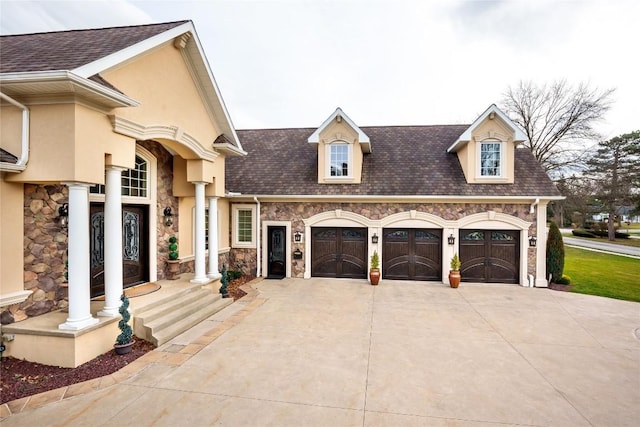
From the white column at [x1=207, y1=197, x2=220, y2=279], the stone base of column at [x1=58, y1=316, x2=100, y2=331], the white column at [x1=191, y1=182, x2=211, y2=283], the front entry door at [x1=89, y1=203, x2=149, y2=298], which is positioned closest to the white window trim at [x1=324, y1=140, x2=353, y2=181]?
the white column at [x1=207, y1=197, x2=220, y2=279]

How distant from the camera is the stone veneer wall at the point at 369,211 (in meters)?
11.0

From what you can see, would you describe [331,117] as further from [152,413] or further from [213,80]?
[152,413]

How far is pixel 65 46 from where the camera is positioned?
5.68 metres

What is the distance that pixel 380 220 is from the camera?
11531mm

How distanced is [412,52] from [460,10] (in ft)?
13.1

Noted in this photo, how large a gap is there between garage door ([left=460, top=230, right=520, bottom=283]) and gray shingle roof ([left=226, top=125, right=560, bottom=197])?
5.27ft

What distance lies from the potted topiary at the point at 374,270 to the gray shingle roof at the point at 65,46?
9079 millimetres

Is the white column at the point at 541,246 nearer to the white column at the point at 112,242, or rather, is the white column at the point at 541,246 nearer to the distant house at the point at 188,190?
the distant house at the point at 188,190

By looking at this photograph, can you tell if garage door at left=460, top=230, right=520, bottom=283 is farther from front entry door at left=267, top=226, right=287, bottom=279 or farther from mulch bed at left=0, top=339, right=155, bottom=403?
mulch bed at left=0, top=339, right=155, bottom=403

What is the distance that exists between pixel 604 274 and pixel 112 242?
19127 millimetres

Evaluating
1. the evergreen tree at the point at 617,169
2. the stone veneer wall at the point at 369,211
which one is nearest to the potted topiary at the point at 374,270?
the stone veneer wall at the point at 369,211

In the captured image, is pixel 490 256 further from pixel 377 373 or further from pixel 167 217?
pixel 167 217

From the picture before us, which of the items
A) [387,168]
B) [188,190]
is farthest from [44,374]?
[387,168]

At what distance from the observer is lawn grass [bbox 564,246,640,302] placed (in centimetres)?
1053
